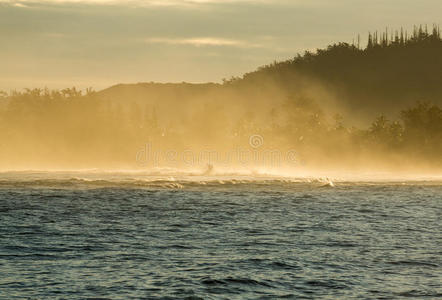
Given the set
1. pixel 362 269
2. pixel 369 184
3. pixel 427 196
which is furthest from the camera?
pixel 369 184

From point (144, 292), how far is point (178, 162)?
16459cm

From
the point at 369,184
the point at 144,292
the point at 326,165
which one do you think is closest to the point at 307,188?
the point at 369,184

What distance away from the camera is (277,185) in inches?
4190

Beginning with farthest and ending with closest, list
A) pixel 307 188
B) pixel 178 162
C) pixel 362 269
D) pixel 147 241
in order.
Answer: pixel 178 162 < pixel 307 188 < pixel 147 241 < pixel 362 269

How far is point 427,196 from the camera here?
297 ft

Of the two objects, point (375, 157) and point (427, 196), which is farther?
point (375, 157)

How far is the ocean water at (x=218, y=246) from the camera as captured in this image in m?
33.1

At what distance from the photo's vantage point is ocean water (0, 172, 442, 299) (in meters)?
33.1

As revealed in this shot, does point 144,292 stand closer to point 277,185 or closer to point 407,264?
point 407,264

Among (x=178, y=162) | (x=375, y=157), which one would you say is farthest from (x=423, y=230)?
(x=178, y=162)

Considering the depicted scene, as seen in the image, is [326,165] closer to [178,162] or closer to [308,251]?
[178,162]

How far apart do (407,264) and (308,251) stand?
6234 mm

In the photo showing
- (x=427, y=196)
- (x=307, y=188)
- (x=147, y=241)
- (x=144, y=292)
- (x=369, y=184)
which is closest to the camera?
(x=144, y=292)

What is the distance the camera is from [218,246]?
149 feet
